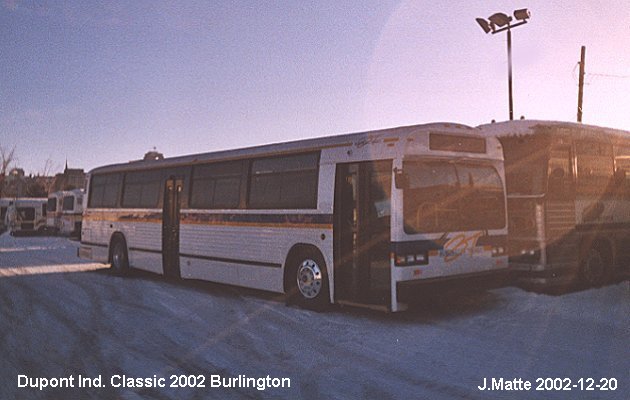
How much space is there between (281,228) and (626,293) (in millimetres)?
7703

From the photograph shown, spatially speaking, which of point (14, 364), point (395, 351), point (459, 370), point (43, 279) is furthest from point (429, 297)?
point (43, 279)

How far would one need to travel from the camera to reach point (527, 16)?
21438 millimetres

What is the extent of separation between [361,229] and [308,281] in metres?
1.53

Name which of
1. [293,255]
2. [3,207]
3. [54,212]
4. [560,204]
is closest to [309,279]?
[293,255]

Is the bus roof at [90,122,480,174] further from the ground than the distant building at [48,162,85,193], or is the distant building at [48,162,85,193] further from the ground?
the distant building at [48,162,85,193]

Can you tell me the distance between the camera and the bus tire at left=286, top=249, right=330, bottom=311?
33.1 ft

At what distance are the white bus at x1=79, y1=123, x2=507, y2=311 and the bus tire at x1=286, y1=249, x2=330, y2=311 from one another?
0.02 m

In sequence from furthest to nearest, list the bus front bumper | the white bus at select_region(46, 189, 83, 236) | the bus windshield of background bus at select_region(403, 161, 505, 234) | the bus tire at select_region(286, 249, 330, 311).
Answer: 1. the white bus at select_region(46, 189, 83, 236)
2. the bus tire at select_region(286, 249, 330, 311)
3. the bus windshield of background bus at select_region(403, 161, 505, 234)
4. the bus front bumper

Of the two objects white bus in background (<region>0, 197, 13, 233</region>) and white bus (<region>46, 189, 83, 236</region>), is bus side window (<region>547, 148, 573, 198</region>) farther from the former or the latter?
white bus in background (<region>0, 197, 13, 233</region>)

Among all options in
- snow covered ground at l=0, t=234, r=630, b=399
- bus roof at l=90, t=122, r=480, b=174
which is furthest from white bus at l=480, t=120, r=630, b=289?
bus roof at l=90, t=122, r=480, b=174

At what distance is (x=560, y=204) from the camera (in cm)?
1163

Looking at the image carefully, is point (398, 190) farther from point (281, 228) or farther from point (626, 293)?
point (626, 293)

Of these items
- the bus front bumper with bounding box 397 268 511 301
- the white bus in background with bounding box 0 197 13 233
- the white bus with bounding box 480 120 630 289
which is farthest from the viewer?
the white bus in background with bounding box 0 197 13 233

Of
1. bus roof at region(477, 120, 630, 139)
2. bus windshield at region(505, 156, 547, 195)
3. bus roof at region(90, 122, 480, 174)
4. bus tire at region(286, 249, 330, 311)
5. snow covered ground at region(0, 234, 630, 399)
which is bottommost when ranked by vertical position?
snow covered ground at region(0, 234, 630, 399)
